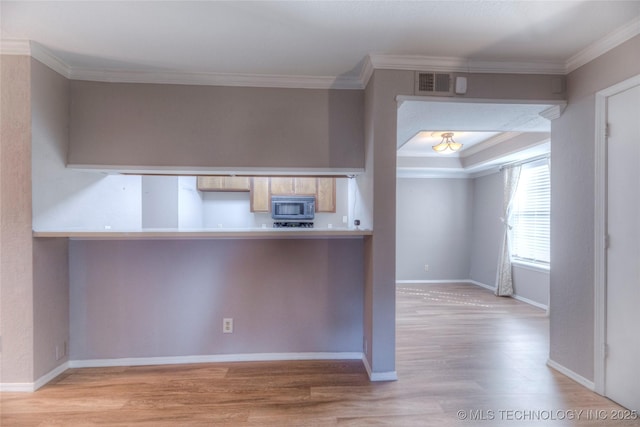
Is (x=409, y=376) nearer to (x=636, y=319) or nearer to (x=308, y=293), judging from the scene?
(x=308, y=293)

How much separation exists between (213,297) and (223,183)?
9.31 ft

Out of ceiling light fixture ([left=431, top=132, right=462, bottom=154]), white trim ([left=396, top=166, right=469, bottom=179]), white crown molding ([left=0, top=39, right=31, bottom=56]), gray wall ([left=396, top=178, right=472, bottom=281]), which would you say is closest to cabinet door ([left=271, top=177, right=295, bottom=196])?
white trim ([left=396, top=166, right=469, bottom=179])

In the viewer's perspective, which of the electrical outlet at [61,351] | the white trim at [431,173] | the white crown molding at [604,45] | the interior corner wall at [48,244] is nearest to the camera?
the white crown molding at [604,45]

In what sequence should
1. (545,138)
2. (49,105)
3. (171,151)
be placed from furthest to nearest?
1. (545,138)
2. (171,151)
3. (49,105)

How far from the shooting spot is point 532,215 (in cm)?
431

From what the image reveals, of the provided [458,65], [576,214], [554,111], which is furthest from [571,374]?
[458,65]

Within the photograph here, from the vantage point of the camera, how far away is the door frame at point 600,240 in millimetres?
1953

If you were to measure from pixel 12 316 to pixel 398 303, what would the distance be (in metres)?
4.07

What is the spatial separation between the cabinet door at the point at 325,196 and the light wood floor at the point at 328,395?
8.93ft

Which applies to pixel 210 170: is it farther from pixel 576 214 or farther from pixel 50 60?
pixel 576 214

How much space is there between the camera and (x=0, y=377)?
1996 mm

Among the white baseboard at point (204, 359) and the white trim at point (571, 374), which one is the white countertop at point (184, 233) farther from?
the white trim at point (571, 374)

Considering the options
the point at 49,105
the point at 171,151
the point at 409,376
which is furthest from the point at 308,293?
the point at 49,105

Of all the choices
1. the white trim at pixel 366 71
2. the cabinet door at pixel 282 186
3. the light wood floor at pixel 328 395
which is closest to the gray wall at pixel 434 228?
the cabinet door at pixel 282 186
